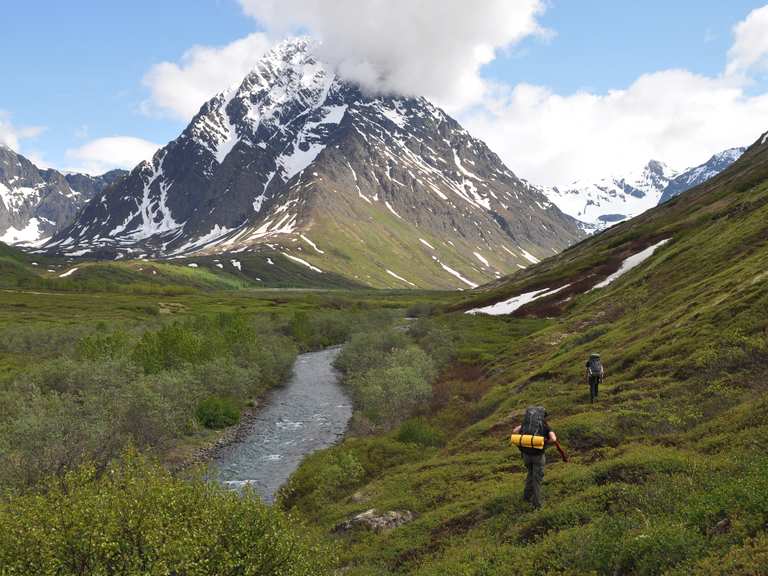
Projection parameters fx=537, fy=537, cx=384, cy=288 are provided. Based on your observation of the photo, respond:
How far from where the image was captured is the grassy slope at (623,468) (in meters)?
14.2

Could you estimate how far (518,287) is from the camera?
140 m

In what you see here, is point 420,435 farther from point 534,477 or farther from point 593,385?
point 534,477

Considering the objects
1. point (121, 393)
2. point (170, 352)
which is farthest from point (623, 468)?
point (170, 352)

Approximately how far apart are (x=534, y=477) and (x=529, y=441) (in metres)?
1.90

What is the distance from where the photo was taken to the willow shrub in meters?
15.5

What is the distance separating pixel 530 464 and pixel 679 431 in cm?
823

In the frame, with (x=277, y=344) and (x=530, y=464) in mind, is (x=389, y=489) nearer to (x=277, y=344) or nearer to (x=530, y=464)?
(x=530, y=464)

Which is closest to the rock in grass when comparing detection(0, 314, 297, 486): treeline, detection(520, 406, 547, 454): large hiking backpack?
detection(520, 406, 547, 454): large hiking backpack

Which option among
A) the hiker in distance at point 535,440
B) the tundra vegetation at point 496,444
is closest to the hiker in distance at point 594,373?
the tundra vegetation at point 496,444

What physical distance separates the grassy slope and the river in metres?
9.58

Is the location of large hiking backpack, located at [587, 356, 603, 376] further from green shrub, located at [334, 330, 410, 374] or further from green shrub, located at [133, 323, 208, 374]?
green shrub, located at [133, 323, 208, 374]

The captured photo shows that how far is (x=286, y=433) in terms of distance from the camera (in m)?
62.9

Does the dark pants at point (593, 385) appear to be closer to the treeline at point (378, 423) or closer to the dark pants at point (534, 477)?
the dark pants at point (534, 477)

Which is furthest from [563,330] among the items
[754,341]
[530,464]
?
[530,464]
